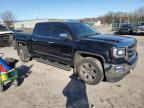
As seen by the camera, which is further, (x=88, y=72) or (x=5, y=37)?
(x=5, y=37)

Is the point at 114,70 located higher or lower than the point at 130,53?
lower

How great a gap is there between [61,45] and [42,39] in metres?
1.19

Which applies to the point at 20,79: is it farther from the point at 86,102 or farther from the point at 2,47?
the point at 2,47

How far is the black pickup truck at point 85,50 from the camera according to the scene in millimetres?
5098

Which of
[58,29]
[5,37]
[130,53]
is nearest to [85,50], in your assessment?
[130,53]

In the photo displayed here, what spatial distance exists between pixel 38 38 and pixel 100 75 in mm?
3304

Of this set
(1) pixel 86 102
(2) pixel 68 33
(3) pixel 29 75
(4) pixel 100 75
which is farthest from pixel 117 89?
(3) pixel 29 75

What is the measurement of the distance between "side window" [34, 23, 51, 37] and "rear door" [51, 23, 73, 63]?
0.29m

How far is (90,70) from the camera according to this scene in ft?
18.5

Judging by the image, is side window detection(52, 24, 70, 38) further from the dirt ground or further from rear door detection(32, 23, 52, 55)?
the dirt ground

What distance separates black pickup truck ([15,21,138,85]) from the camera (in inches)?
201

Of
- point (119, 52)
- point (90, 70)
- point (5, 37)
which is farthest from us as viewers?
point (5, 37)

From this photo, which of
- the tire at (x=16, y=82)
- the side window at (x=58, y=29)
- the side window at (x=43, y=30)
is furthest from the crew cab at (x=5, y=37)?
the tire at (x=16, y=82)

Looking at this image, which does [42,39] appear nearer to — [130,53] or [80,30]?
[80,30]
